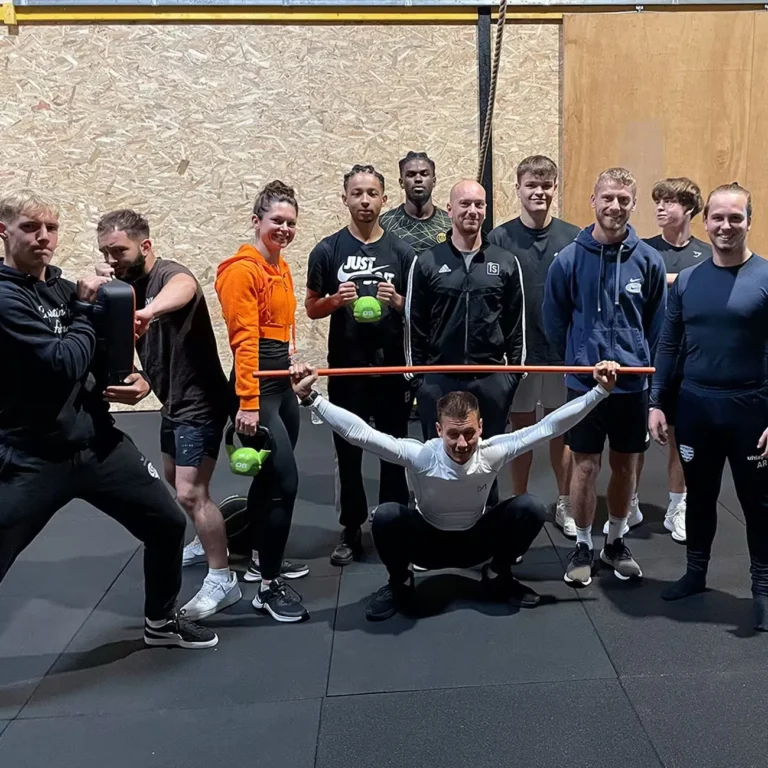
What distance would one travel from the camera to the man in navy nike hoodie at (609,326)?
2.87 metres

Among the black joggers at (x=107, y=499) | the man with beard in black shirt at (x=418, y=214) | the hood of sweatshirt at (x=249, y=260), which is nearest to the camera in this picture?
the black joggers at (x=107, y=499)

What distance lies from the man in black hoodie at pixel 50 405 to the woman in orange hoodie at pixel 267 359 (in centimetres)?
41

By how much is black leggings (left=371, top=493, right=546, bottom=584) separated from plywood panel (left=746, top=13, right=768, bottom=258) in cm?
414

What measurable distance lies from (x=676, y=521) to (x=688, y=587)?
650 millimetres

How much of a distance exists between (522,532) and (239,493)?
1.92m

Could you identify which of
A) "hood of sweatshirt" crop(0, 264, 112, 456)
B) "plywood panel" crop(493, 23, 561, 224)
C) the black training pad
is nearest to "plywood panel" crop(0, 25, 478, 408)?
"plywood panel" crop(493, 23, 561, 224)

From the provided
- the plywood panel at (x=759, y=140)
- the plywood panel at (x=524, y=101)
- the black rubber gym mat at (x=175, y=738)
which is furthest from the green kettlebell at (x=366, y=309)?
the plywood panel at (x=759, y=140)

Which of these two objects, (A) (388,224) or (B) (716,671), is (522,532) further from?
(A) (388,224)

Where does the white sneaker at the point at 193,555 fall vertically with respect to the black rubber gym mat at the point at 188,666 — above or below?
above

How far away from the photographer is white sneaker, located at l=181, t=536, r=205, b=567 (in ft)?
10.7

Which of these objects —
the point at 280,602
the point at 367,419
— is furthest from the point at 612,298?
the point at 280,602

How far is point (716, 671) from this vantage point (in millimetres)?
2369

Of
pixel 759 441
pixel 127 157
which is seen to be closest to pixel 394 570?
pixel 759 441

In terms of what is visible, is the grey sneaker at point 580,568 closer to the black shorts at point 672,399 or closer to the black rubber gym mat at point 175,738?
the black shorts at point 672,399
